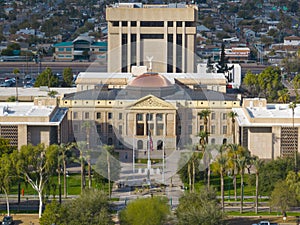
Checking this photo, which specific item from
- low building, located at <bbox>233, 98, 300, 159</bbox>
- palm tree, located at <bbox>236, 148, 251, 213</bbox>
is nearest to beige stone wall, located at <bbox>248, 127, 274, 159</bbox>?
low building, located at <bbox>233, 98, 300, 159</bbox>

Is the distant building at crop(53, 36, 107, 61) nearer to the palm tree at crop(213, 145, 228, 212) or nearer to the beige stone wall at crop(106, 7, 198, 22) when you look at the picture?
the beige stone wall at crop(106, 7, 198, 22)

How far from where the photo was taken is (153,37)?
116 m

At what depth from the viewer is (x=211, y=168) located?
79.9m

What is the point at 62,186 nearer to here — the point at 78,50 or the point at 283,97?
the point at 283,97

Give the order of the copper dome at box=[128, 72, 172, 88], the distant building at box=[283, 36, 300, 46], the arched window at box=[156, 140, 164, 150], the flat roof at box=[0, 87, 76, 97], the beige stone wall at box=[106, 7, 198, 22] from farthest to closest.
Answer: the distant building at box=[283, 36, 300, 46] → the beige stone wall at box=[106, 7, 198, 22] → the flat roof at box=[0, 87, 76, 97] → the copper dome at box=[128, 72, 172, 88] → the arched window at box=[156, 140, 164, 150]

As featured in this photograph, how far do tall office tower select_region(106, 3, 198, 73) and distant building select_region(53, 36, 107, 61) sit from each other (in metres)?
39.2

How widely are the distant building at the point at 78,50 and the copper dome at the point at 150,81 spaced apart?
5791 cm

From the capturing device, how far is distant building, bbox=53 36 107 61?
156250mm

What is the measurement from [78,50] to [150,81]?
6287 centimetres

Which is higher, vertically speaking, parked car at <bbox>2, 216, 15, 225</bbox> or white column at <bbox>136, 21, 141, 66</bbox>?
white column at <bbox>136, 21, 141, 66</bbox>

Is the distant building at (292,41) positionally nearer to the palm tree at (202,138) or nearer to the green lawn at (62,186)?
the palm tree at (202,138)

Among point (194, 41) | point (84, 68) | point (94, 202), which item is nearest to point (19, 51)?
point (84, 68)

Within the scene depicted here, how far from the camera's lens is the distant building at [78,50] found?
513 feet

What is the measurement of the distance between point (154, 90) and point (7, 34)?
94.3 meters
